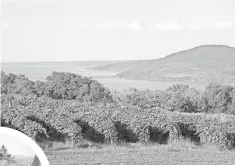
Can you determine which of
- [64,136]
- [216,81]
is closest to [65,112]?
[64,136]

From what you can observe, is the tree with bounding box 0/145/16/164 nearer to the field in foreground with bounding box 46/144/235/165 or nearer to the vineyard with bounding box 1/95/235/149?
the field in foreground with bounding box 46/144/235/165

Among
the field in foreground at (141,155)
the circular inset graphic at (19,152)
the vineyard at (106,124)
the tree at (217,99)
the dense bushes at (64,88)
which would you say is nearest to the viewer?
the circular inset graphic at (19,152)

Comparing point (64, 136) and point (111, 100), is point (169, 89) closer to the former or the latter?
point (111, 100)

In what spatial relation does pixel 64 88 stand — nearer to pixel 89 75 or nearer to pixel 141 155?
pixel 89 75

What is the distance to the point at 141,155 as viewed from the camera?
17.3 ft

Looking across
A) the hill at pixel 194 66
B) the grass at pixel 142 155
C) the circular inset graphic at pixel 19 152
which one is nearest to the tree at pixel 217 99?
the hill at pixel 194 66

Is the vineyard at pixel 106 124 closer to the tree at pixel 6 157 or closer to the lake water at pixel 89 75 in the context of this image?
the lake water at pixel 89 75

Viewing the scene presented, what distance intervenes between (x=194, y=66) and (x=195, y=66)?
2 centimetres

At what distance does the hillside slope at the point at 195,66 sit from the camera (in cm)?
815

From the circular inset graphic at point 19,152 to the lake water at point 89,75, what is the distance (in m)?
4.76

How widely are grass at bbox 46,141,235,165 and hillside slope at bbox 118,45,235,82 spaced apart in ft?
7.75

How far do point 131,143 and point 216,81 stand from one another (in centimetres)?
304

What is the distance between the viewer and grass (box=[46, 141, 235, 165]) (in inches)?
194

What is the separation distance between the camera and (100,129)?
5711 millimetres
